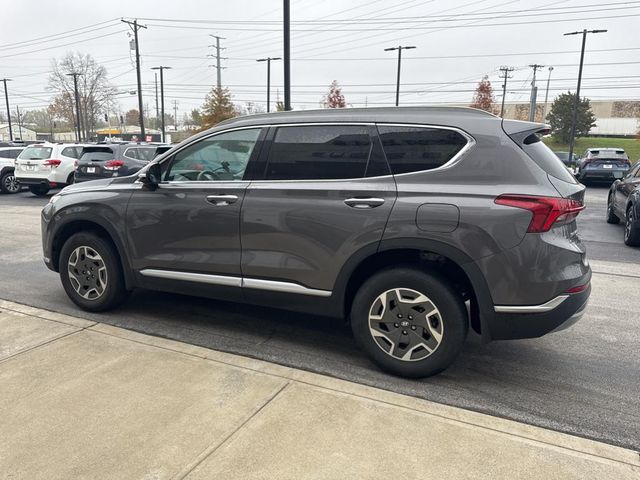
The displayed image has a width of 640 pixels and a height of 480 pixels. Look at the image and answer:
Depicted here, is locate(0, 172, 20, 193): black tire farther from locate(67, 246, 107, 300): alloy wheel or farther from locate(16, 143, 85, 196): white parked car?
locate(67, 246, 107, 300): alloy wheel

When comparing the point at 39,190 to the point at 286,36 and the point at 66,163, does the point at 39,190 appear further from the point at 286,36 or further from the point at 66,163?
the point at 286,36

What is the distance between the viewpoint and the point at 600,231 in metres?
10.1

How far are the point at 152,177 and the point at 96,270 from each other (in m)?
1.07

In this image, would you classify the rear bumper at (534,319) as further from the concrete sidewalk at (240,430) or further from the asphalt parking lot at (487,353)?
the concrete sidewalk at (240,430)

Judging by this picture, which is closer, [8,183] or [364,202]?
[364,202]

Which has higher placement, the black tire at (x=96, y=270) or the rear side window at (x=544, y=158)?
the rear side window at (x=544, y=158)

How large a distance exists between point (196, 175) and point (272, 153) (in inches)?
30.7

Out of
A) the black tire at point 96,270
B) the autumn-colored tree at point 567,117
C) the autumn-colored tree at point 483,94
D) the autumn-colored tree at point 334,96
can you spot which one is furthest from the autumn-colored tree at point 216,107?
the autumn-colored tree at point 567,117

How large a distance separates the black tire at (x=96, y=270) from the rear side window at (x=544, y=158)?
3.53 metres

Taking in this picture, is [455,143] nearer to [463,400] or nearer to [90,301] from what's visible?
[463,400]

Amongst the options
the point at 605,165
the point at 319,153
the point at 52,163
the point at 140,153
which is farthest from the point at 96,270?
the point at 605,165

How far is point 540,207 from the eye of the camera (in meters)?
3.04

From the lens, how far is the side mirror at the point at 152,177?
14.0 ft

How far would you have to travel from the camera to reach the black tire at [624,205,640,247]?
8156 mm
